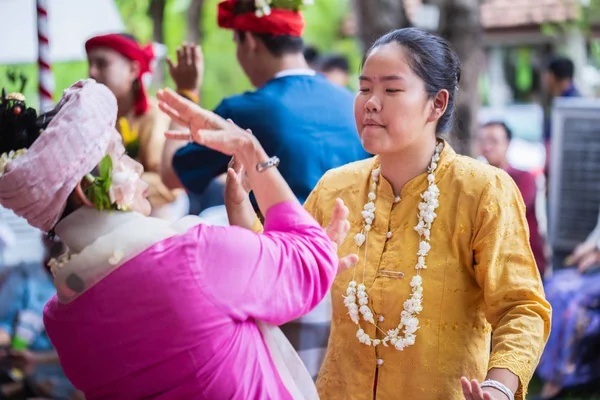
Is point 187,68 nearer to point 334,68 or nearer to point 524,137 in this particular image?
point 334,68

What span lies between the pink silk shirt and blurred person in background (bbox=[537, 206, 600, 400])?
414 cm

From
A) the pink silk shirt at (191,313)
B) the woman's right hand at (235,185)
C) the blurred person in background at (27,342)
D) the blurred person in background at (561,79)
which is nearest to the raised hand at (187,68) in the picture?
the blurred person in background at (27,342)

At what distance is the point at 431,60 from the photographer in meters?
2.42

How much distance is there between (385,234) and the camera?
2.48m

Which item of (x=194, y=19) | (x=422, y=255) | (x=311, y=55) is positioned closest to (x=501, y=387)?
(x=422, y=255)

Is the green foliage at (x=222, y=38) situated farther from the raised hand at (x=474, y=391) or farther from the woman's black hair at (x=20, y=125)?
the raised hand at (x=474, y=391)

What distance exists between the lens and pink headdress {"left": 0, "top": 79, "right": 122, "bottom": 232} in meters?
1.79

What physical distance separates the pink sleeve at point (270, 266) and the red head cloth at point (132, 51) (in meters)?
2.97

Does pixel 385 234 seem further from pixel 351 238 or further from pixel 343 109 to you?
pixel 343 109

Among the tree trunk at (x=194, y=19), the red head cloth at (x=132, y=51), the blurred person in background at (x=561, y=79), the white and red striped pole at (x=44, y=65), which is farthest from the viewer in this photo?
the tree trunk at (x=194, y=19)

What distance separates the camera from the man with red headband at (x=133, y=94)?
4691 mm

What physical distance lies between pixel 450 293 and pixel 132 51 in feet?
9.71

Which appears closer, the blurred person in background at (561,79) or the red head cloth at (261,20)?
the red head cloth at (261,20)

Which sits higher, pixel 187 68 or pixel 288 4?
pixel 288 4
